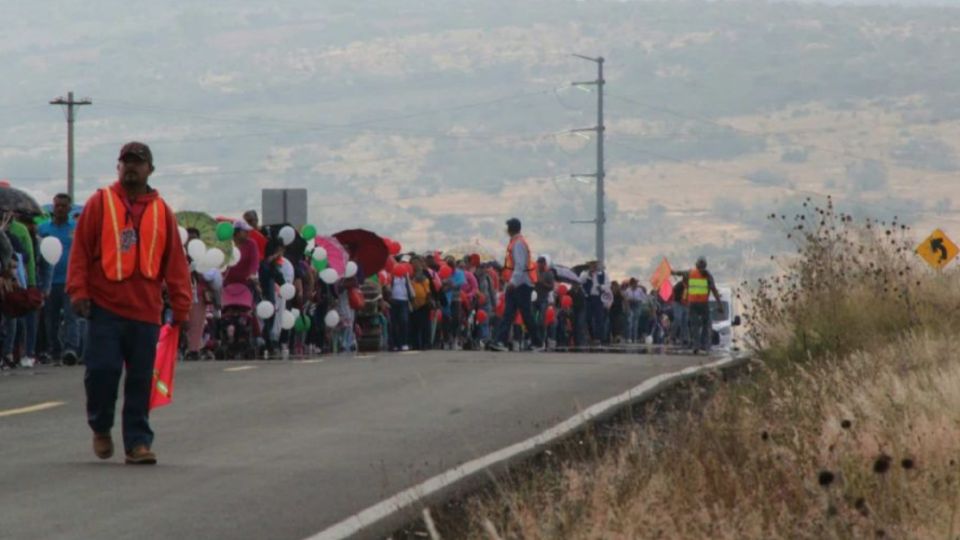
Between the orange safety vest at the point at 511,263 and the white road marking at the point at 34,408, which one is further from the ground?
the orange safety vest at the point at 511,263

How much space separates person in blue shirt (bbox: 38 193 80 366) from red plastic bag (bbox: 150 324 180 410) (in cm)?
1079

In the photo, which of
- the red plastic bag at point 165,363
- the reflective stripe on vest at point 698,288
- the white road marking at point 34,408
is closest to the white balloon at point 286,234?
the reflective stripe on vest at point 698,288

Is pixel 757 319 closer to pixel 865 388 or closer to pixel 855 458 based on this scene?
pixel 865 388

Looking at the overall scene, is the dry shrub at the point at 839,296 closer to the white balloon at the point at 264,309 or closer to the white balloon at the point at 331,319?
the white balloon at the point at 264,309

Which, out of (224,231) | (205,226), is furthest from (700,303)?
(224,231)

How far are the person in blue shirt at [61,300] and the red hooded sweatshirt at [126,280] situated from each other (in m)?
11.7

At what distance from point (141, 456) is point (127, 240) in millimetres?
1171

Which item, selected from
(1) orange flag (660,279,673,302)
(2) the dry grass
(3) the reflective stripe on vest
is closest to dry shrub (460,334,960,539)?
(2) the dry grass

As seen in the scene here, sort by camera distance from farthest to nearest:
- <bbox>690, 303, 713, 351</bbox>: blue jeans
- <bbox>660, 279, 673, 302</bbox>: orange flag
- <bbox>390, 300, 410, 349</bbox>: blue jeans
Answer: <bbox>660, 279, 673, 302</bbox>: orange flag → <bbox>690, 303, 713, 351</bbox>: blue jeans → <bbox>390, 300, 410, 349</bbox>: blue jeans

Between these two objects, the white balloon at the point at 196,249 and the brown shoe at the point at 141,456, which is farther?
the white balloon at the point at 196,249

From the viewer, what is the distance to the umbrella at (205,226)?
2919 centimetres

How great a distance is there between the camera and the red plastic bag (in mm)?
14844

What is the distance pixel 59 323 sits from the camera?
26.8 metres

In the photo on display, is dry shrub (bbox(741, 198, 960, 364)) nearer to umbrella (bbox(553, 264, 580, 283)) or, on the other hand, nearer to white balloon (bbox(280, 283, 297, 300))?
white balloon (bbox(280, 283, 297, 300))
